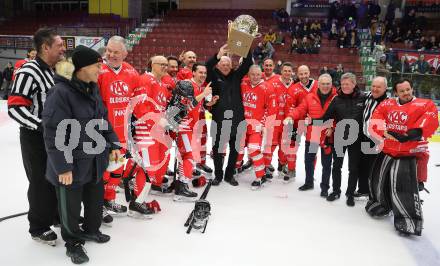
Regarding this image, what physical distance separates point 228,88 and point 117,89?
144 cm

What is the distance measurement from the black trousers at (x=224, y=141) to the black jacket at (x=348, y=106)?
111 centimetres

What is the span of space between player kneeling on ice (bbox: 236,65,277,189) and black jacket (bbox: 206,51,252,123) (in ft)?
0.32

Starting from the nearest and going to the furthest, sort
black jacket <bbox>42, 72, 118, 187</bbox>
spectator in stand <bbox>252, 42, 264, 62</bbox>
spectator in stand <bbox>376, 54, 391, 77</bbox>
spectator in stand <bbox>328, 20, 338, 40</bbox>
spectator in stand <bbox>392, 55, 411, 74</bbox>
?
black jacket <bbox>42, 72, 118, 187</bbox>
spectator in stand <bbox>392, 55, 411, 74</bbox>
spectator in stand <bbox>376, 54, 391, 77</bbox>
spectator in stand <bbox>252, 42, 264, 62</bbox>
spectator in stand <bbox>328, 20, 338, 40</bbox>

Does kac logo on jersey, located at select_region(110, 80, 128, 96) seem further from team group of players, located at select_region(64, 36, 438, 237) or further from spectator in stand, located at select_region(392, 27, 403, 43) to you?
spectator in stand, located at select_region(392, 27, 403, 43)

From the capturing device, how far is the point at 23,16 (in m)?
20.6

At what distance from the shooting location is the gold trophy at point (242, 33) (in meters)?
3.94

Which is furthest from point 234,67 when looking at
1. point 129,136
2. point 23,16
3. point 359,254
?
point 23,16

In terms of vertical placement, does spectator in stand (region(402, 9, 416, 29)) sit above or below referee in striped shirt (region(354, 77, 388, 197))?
above

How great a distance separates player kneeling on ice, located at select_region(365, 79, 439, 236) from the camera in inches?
130

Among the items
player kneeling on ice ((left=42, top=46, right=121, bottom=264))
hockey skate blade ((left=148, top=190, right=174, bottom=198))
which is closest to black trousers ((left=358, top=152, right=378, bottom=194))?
Result: hockey skate blade ((left=148, top=190, right=174, bottom=198))

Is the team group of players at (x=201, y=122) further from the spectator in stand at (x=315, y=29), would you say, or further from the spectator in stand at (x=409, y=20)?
the spectator in stand at (x=409, y=20)

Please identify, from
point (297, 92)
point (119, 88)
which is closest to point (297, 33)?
point (297, 92)

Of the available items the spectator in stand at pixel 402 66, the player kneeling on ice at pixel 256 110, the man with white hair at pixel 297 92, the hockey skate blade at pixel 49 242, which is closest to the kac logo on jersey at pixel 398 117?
the man with white hair at pixel 297 92

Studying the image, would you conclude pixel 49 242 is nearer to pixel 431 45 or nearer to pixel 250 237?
pixel 250 237
